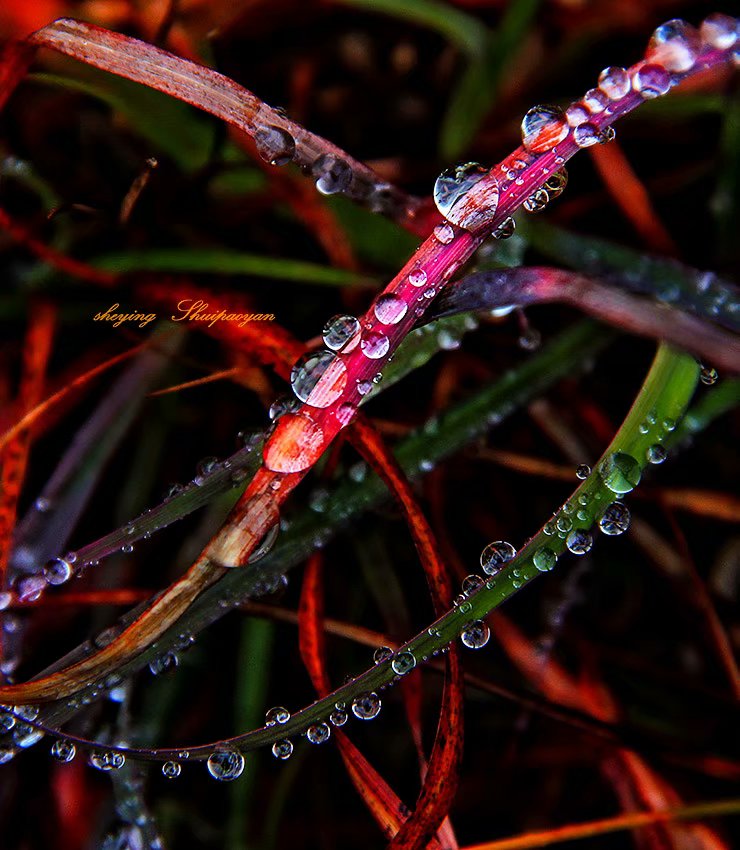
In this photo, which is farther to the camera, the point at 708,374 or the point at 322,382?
the point at 708,374

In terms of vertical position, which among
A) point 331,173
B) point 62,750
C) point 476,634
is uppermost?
point 331,173

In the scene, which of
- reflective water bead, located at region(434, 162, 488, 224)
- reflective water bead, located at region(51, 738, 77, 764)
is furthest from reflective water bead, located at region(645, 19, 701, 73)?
reflective water bead, located at region(51, 738, 77, 764)

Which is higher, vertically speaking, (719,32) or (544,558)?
(719,32)

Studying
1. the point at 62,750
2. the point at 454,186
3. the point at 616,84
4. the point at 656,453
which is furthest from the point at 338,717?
the point at 616,84

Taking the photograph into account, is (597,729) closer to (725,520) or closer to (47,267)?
(725,520)

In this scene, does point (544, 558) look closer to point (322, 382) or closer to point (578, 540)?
point (578, 540)

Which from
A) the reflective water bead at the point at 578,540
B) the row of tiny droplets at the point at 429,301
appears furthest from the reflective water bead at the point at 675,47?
the reflective water bead at the point at 578,540
